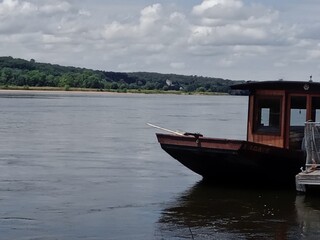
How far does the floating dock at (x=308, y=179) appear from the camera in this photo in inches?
678

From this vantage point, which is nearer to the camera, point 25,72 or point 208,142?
point 208,142

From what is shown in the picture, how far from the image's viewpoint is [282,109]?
1891 centimetres

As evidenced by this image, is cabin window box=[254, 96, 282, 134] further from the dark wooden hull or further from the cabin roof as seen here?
the dark wooden hull

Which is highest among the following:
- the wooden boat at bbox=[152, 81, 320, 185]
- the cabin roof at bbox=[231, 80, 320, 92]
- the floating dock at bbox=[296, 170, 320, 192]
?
the cabin roof at bbox=[231, 80, 320, 92]

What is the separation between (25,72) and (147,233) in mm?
182187

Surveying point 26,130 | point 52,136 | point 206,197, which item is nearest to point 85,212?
point 206,197

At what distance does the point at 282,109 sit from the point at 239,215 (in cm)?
415

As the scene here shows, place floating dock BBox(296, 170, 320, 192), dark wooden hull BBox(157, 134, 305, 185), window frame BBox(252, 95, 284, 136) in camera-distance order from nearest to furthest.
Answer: floating dock BBox(296, 170, 320, 192) < dark wooden hull BBox(157, 134, 305, 185) < window frame BBox(252, 95, 284, 136)

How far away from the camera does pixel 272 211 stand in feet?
53.7

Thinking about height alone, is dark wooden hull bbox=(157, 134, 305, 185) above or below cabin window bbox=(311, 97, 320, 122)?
below

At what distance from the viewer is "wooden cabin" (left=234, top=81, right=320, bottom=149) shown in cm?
1883

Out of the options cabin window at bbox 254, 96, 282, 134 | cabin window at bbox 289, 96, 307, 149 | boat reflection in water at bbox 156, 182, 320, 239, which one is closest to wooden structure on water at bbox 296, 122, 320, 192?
boat reflection in water at bbox 156, 182, 320, 239

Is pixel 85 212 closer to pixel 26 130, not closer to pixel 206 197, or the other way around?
pixel 206 197

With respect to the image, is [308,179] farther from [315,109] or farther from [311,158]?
[315,109]
